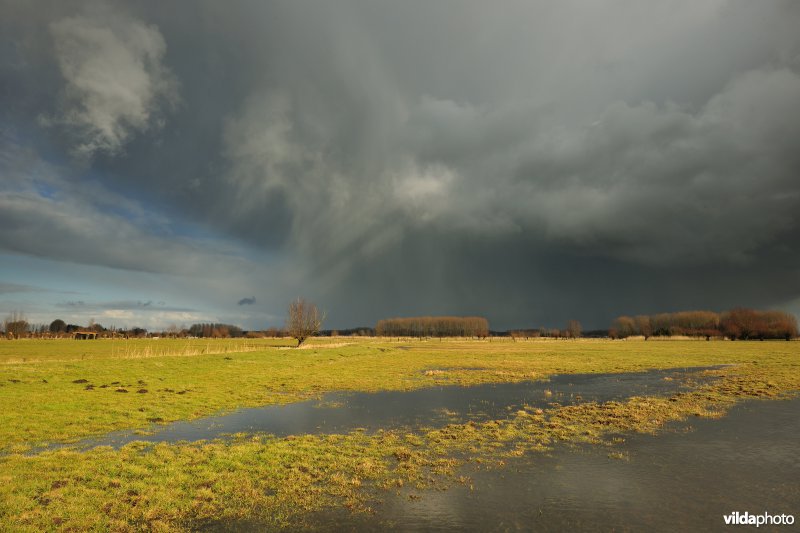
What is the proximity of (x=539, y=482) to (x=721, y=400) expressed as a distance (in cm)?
2383

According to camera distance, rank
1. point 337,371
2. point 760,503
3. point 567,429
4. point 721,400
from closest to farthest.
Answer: point 760,503
point 567,429
point 721,400
point 337,371

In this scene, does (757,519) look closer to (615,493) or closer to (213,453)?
(615,493)

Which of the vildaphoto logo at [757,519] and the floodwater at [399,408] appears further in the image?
the floodwater at [399,408]

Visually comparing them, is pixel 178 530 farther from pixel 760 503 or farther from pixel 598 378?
pixel 598 378

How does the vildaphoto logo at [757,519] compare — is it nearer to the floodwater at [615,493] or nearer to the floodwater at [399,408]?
the floodwater at [615,493]

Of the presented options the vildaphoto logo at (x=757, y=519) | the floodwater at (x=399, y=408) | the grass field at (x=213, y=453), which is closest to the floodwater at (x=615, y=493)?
the vildaphoto logo at (x=757, y=519)

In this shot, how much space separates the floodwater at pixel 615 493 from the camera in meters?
10.6

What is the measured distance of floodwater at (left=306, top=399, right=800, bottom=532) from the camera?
1064cm

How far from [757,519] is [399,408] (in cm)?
1847

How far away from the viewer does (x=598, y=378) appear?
43.9 m

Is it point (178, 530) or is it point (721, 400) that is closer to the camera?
point (178, 530)

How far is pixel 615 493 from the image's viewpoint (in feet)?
41.3

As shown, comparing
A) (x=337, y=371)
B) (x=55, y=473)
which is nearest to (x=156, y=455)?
(x=55, y=473)

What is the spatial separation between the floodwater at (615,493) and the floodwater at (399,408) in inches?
329
